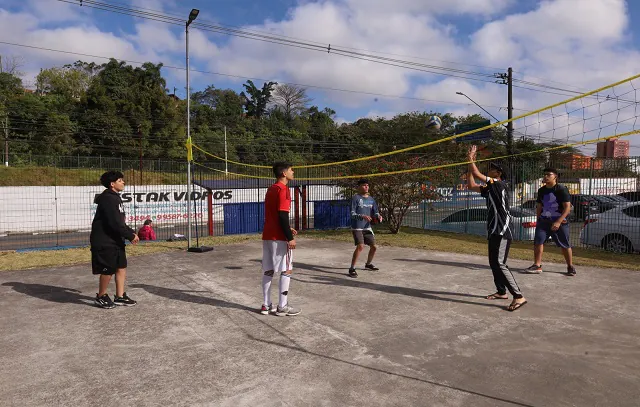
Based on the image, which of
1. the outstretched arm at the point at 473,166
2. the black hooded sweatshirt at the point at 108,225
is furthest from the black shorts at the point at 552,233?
the black hooded sweatshirt at the point at 108,225

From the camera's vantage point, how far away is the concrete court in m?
3.41

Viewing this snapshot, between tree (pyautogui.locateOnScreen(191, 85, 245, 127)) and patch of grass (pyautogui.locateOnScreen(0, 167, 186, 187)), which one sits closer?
patch of grass (pyautogui.locateOnScreen(0, 167, 186, 187))

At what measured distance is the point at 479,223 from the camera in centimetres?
1427

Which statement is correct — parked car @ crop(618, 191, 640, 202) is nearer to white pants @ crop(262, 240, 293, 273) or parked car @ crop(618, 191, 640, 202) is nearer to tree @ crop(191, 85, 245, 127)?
white pants @ crop(262, 240, 293, 273)

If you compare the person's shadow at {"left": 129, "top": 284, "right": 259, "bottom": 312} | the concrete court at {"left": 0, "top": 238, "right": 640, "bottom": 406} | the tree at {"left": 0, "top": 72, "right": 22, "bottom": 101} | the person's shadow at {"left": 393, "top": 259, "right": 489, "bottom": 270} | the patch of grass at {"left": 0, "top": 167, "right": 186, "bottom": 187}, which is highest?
the tree at {"left": 0, "top": 72, "right": 22, "bottom": 101}

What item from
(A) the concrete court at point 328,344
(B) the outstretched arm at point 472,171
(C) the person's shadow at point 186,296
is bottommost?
(A) the concrete court at point 328,344

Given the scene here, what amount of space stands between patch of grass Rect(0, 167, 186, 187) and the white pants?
631 inches

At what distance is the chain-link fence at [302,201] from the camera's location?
35.7ft

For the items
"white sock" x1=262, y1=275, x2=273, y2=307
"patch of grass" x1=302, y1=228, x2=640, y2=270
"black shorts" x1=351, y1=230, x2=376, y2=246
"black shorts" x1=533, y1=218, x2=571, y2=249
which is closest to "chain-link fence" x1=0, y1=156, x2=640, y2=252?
"black shorts" x1=533, y1=218, x2=571, y2=249

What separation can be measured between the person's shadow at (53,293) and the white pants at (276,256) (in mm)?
2714

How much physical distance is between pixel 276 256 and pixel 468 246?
25.4 feet

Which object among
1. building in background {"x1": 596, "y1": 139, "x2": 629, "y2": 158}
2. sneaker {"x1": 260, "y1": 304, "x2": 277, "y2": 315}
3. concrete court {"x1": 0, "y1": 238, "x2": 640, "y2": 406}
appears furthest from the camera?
building in background {"x1": 596, "y1": 139, "x2": 629, "y2": 158}

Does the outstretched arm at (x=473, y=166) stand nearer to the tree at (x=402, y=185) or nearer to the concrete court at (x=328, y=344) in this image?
the concrete court at (x=328, y=344)

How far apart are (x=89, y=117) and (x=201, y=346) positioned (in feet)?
120
